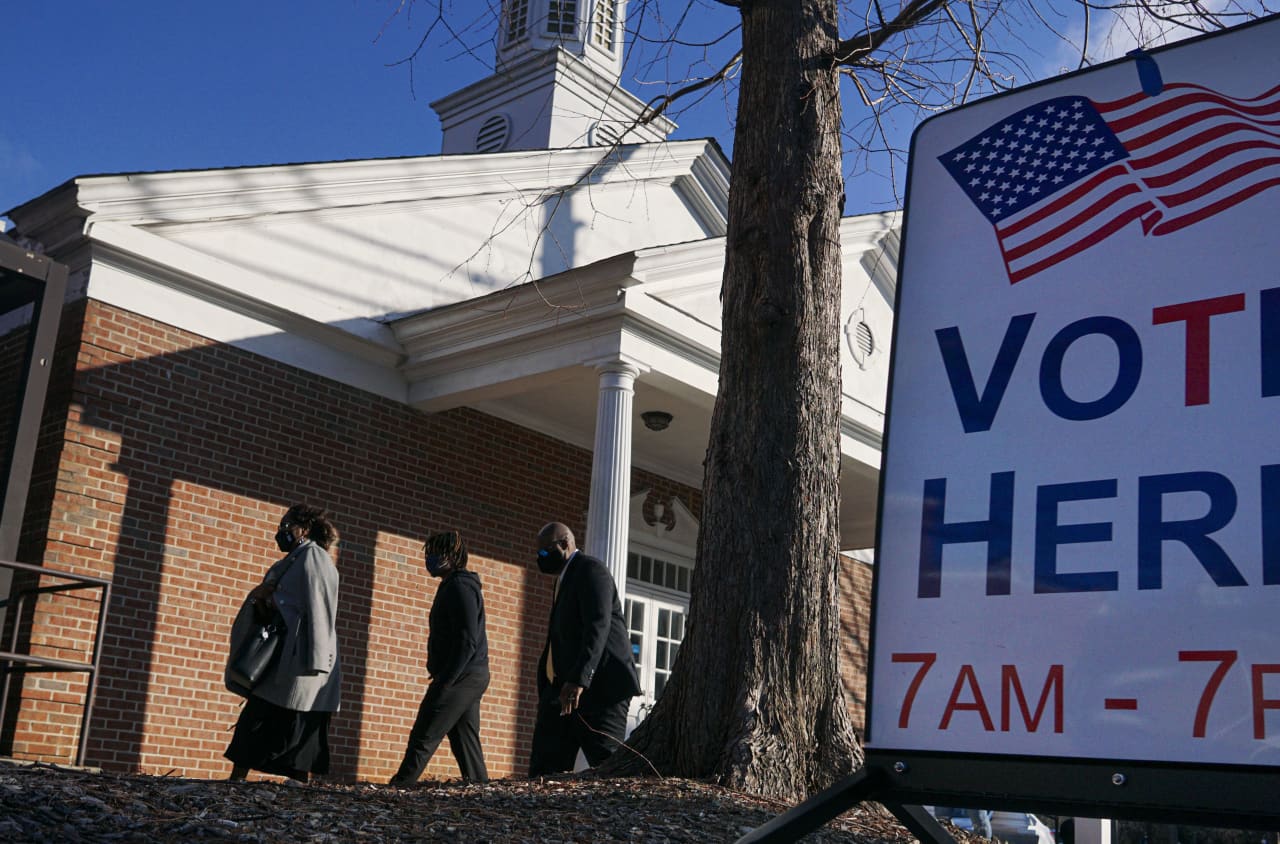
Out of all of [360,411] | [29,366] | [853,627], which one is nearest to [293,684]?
[29,366]

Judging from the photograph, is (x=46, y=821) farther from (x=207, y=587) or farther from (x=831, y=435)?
(x=207, y=587)

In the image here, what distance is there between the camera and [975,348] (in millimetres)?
1808

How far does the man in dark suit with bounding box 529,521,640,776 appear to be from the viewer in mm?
6312

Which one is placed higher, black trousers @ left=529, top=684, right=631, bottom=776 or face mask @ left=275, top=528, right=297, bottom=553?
face mask @ left=275, top=528, right=297, bottom=553

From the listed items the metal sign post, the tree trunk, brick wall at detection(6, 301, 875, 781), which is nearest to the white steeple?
brick wall at detection(6, 301, 875, 781)

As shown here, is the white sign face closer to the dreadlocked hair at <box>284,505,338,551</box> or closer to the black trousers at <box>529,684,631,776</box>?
the black trousers at <box>529,684,631,776</box>

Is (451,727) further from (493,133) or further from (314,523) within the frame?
(493,133)

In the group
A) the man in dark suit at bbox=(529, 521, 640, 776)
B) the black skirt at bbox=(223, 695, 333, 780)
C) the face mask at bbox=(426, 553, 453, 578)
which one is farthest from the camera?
the face mask at bbox=(426, 553, 453, 578)

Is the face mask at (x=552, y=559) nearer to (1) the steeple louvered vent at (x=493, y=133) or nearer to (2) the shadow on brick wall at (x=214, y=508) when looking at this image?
(2) the shadow on brick wall at (x=214, y=508)

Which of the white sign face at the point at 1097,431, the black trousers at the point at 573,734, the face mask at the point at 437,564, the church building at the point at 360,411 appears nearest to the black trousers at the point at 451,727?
the black trousers at the point at 573,734

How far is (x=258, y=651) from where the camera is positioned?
6070 millimetres

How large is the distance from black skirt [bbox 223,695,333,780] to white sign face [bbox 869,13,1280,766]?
16.6 feet

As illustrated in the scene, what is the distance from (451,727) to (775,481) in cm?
243

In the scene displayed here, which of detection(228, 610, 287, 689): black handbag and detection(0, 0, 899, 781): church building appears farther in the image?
detection(0, 0, 899, 781): church building
